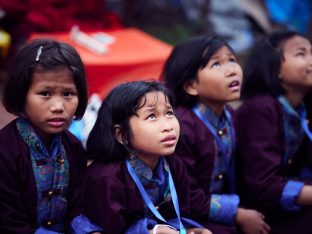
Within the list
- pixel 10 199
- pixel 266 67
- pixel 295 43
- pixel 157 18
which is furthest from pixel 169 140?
pixel 157 18

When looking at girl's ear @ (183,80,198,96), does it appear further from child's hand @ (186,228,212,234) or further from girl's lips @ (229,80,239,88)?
child's hand @ (186,228,212,234)

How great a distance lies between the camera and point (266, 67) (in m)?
2.73

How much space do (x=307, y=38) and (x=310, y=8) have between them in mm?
2467

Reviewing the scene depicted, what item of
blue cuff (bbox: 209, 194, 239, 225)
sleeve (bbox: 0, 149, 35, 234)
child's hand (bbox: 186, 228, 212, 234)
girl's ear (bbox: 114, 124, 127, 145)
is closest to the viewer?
sleeve (bbox: 0, 149, 35, 234)

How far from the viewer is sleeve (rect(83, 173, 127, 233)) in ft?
→ 6.54

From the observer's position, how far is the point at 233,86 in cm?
246

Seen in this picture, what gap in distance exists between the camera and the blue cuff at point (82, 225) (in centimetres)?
203

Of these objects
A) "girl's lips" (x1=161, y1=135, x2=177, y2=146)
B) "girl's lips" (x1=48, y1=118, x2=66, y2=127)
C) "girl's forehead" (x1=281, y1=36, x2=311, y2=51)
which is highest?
"girl's forehead" (x1=281, y1=36, x2=311, y2=51)

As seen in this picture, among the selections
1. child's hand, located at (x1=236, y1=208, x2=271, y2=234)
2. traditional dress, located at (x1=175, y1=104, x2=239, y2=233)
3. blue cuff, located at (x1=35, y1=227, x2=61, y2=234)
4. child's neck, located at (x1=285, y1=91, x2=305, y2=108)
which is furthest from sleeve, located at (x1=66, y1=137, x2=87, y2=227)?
child's neck, located at (x1=285, y1=91, x2=305, y2=108)

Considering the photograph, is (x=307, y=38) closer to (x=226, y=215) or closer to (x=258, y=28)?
(x=226, y=215)

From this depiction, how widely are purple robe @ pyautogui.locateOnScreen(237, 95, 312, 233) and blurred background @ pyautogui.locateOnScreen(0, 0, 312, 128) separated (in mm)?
508

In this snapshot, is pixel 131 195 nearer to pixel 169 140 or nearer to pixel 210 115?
pixel 169 140


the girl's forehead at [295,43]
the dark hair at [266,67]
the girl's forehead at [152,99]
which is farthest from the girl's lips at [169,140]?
the girl's forehead at [295,43]

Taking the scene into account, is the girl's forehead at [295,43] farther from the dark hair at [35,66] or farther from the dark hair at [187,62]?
the dark hair at [35,66]
